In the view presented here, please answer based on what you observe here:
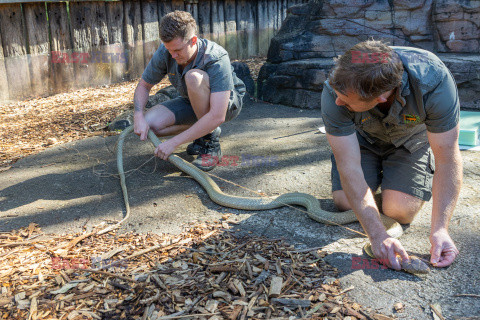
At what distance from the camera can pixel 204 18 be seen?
8.38 meters

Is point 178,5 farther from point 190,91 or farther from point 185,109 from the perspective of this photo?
point 190,91

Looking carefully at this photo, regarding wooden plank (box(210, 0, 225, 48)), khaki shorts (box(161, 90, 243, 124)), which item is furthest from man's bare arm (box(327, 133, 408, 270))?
wooden plank (box(210, 0, 225, 48))

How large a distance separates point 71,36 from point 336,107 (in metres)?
5.21

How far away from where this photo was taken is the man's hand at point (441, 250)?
8.09 feet

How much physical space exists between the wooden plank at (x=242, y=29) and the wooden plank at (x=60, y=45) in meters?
3.79

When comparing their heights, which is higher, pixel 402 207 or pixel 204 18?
pixel 204 18

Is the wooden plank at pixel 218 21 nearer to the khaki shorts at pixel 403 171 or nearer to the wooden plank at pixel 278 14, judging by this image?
the wooden plank at pixel 278 14

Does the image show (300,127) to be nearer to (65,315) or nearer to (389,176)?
(389,176)

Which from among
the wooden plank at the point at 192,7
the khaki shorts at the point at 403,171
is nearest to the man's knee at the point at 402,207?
the khaki shorts at the point at 403,171

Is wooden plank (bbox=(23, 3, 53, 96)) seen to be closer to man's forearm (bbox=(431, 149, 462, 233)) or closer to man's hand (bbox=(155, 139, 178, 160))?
man's hand (bbox=(155, 139, 178, 160))

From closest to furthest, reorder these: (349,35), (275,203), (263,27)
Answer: (275,203), (349,35), (263,27)

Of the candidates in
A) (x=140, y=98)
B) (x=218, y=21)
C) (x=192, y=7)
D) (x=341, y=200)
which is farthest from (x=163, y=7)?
(x=341, y=200)

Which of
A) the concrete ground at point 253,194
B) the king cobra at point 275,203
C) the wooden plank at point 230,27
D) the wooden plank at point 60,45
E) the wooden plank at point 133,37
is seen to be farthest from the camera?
the wooden plank at point 230,27

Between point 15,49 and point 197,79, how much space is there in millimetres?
3532
